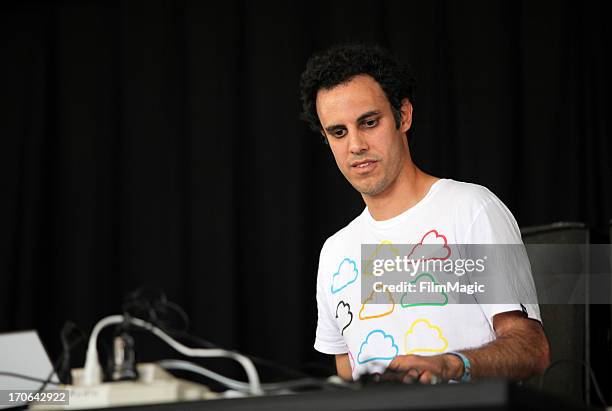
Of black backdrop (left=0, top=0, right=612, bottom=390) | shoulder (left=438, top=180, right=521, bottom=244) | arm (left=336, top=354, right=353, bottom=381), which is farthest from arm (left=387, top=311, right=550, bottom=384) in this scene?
black backdrop (left=0, top=0, right=612, bottom=390)

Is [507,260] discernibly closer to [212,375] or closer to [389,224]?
[389,224]

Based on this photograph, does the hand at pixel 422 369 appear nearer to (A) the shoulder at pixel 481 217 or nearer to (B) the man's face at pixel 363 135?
(A) the shoulder at pixel 481 217

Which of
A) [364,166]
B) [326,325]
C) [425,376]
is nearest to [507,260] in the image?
Result: [364,166]

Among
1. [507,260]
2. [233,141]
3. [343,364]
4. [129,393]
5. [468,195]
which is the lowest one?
[343,364]

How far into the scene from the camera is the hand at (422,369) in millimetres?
910

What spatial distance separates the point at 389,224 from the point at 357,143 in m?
0.19

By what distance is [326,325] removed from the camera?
1.88 meters

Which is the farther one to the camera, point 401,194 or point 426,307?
point 401,194

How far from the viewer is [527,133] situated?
260cm

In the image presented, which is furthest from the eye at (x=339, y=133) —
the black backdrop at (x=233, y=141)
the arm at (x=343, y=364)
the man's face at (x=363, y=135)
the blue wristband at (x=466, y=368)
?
the black backdrop at (x=233, y=141)

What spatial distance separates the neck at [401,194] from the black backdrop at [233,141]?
85cm

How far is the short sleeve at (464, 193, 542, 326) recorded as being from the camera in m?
1.48

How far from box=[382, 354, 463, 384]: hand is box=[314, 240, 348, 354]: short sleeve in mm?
791

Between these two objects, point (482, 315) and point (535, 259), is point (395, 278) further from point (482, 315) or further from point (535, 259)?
point (535, 259)
